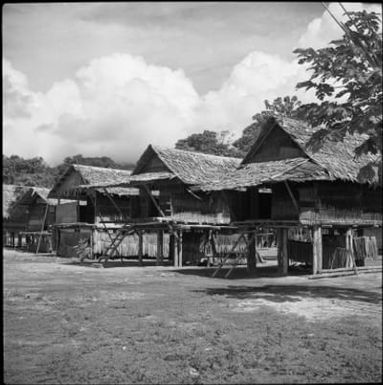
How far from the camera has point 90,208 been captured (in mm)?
33031

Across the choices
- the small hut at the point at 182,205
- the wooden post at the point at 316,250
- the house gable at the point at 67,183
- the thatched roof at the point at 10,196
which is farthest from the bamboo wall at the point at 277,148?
the thatched roof at the point at 10,196

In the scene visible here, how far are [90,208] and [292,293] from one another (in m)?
21.4

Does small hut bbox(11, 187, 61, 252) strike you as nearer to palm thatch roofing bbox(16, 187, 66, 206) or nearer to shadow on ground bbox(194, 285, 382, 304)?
palm thatch roofing bbox(16, 187, 66, 206)

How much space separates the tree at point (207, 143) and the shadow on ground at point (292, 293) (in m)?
32.9

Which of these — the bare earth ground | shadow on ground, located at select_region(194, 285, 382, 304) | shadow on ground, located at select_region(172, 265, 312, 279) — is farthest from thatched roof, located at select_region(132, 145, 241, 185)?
the bare earth ground

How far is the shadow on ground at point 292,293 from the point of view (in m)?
12.8

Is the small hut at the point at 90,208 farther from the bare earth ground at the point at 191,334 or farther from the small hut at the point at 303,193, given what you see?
the bare earth ground at the point at 191,334

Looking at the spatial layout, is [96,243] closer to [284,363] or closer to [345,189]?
[345,189]

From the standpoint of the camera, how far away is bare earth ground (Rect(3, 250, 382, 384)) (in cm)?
603

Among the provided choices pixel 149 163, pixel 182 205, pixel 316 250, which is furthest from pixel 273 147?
pixel 149 163

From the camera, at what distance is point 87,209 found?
33281 millimetres

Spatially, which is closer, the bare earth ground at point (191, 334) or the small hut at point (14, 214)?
the bare earth ground at point (191, 334)

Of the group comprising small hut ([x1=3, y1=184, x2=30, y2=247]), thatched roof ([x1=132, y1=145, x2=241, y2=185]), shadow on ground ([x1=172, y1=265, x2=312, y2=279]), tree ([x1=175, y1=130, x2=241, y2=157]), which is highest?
tree ([x1=175, y1=130, x2=241, y2=157])

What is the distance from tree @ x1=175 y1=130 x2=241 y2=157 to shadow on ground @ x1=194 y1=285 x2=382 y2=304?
32928 millimetres
